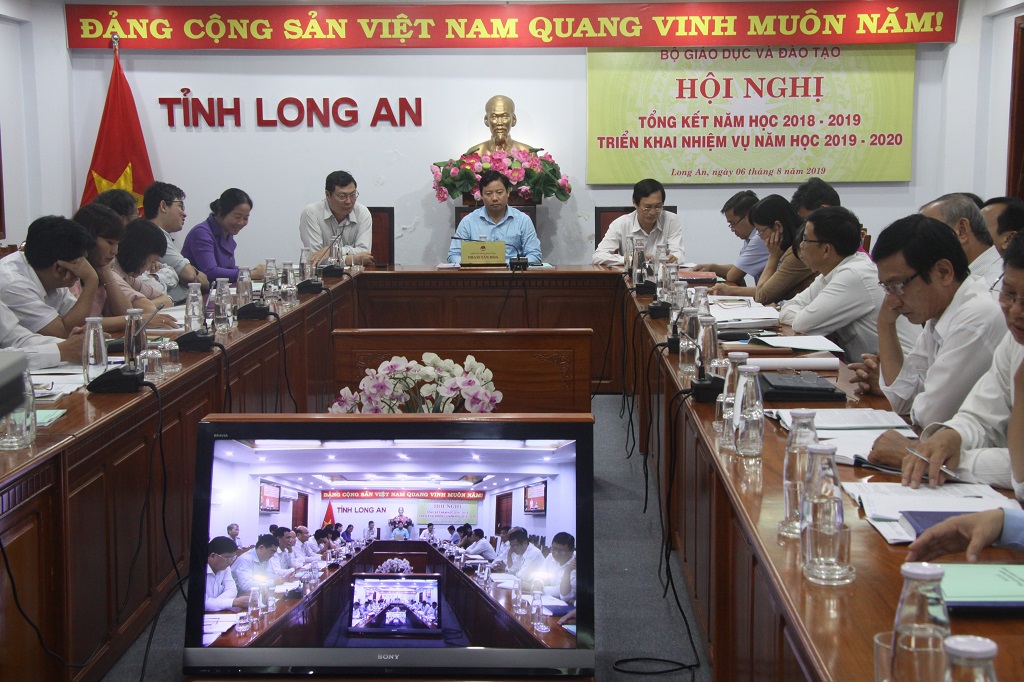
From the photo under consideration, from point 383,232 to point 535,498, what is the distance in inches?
259

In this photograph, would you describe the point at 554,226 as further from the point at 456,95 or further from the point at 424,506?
the point at 424,506

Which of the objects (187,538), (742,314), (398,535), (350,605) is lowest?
(187,538)

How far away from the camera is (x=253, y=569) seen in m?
1.62

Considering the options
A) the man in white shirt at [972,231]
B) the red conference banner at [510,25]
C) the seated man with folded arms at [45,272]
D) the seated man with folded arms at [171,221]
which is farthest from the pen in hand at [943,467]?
the red conference banner at [510,25]

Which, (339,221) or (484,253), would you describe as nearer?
(484,253)

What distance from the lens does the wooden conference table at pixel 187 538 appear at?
4.70 feet

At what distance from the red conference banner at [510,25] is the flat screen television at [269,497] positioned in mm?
6988

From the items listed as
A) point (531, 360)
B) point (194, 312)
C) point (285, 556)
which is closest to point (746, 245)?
point (531, 360)

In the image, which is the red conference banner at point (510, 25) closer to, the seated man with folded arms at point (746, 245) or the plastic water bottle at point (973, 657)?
the seated man with folded arms at point (746, 245)

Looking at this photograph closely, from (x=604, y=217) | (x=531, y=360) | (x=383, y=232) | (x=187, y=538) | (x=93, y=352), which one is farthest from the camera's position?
(x=383, y=232)

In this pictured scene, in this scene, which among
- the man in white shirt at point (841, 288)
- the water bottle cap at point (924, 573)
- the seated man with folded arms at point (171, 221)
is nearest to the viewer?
the water bottle cap at point (924, 573)

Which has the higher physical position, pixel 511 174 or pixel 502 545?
pixel 511 174

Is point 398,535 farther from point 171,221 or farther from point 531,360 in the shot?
point 171,221

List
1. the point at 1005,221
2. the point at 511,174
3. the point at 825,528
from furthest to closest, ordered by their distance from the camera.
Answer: the point at 511,174
the point at 1005,221
the point at 825,528
